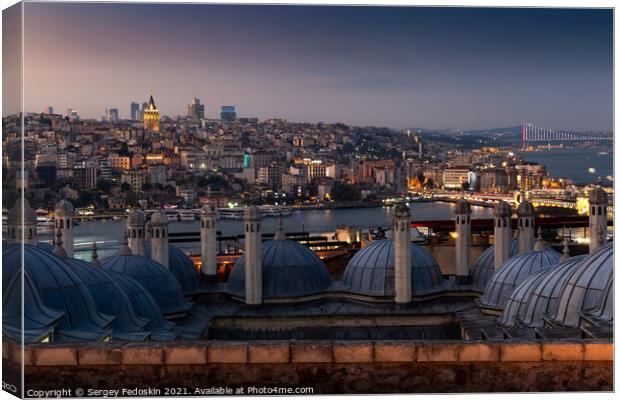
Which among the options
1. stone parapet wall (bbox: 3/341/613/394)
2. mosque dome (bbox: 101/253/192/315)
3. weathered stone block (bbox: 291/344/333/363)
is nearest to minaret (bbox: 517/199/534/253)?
mosque dome (bbox: 101/253/192/315)

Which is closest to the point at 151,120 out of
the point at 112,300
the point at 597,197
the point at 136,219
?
the point at 136,219

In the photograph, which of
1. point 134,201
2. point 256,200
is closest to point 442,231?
point 256,200

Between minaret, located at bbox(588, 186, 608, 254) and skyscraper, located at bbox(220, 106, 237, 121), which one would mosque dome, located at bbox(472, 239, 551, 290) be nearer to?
minaret, located at bbox(588, 186, 608, 254)

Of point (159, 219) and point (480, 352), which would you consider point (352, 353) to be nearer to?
point (480, 352)

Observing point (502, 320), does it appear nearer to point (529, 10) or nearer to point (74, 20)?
point (529, 10)

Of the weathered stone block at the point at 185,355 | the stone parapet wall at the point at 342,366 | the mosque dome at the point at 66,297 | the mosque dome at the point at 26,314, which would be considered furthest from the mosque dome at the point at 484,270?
the weathered stone block at the point at 185,355

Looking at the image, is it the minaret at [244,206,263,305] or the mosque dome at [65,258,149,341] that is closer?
the mosque dome at [65,258,149,341]

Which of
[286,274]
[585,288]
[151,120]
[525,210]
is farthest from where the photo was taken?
[151,120]
